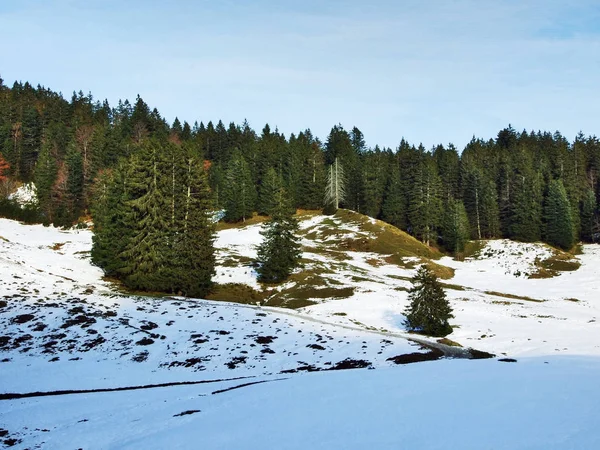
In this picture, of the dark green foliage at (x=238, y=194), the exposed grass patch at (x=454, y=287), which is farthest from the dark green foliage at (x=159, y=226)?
the dark green foliage at (x=238, y=194)

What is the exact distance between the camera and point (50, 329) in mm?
28578

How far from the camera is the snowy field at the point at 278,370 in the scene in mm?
10742

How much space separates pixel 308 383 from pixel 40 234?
73309 millimetres

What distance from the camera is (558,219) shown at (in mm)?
92250

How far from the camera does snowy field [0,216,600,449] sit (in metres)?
10.7

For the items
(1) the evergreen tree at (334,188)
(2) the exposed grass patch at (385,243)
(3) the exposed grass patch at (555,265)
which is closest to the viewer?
(3) the exposed grass patch at (555,265)

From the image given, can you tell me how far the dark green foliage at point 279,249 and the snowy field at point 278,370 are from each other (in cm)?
267

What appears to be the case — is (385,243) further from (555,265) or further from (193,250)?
(193,250)

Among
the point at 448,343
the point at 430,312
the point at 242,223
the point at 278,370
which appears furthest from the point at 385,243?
the point at 278,370

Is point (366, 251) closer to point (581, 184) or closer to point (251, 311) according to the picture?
point (251, 311)

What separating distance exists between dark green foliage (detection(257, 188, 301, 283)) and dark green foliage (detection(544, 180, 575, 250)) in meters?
63.1

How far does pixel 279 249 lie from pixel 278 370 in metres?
29.4

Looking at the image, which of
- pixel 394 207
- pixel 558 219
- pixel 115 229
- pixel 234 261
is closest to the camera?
pixel 115 229

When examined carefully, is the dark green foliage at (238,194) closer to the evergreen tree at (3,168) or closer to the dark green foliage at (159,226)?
the evergreen tree at (3,168)
